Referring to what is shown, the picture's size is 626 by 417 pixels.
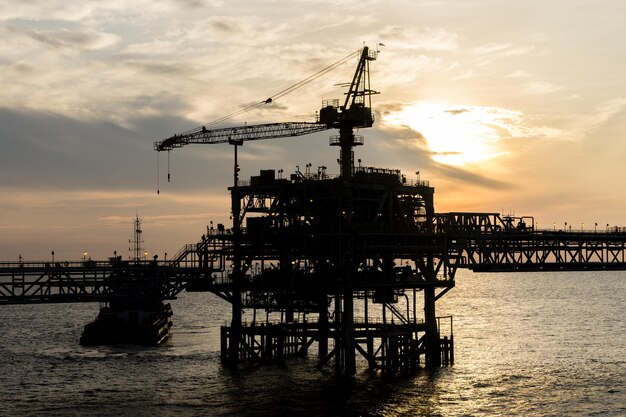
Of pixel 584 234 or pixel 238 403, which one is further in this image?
pixel 584 234

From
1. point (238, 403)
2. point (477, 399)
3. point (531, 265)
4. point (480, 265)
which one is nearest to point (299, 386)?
point (238, 403)

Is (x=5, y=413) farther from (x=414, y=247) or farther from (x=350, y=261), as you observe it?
(x=414, y=247)

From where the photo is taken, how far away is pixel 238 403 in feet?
308

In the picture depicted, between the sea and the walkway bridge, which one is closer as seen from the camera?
the sea

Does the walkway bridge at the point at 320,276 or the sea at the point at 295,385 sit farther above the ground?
the walkway bridge at the point at 320,276

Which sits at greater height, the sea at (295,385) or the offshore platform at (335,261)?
the offshore platform at (335,261)

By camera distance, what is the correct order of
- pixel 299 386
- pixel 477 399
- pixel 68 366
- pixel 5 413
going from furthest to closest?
1. pixel 68 366
2. pixel 299 386
3. pixel 477 399
4. pixel 5 413

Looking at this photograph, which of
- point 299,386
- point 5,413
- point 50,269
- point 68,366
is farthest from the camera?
point 68,366

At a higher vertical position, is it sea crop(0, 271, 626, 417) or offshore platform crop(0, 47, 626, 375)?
offshore platform crop(0, 47, 626, 375)

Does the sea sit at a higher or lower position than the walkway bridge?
lower

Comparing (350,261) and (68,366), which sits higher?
(350,261)

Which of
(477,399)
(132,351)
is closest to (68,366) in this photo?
(132,351)

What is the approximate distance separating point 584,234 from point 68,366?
80.9 meters

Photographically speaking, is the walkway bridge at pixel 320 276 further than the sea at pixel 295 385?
Yes
